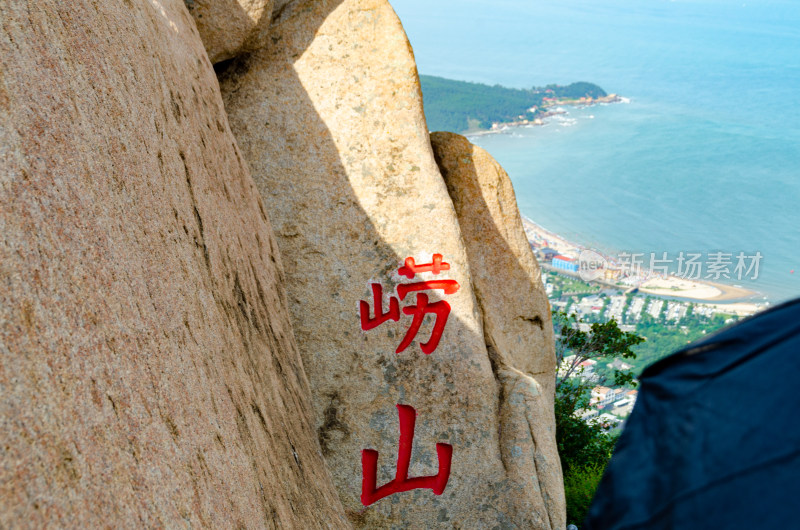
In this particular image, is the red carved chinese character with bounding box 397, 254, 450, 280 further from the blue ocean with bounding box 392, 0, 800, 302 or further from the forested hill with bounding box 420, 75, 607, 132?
the forested hill with bounding box 420, 75, 607, 132

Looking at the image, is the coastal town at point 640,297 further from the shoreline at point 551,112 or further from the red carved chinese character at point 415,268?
the shoreline at point 551,112

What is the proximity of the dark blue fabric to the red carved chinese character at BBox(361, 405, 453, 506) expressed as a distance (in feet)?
16.2

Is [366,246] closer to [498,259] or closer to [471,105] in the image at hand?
[498,259]

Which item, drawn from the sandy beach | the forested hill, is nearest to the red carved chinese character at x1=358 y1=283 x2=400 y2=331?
the sandy beach

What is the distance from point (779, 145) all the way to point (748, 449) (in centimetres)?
8775

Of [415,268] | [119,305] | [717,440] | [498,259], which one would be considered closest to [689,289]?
[498,259]

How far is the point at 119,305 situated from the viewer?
7.75ft

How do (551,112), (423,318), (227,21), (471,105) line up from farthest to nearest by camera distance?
(551,112) → (471,105) → (423,318) → (227,21)

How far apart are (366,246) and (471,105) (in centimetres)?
6715

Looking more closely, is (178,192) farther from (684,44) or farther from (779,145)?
(684,44)

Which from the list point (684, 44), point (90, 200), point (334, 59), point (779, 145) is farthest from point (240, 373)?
point (684, 44)

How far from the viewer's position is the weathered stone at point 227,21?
611 cm

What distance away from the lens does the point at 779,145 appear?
7488 centimetres

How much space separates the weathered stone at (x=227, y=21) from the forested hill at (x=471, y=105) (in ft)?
185
